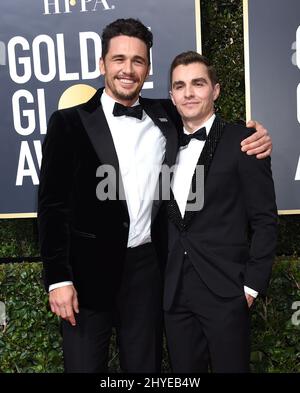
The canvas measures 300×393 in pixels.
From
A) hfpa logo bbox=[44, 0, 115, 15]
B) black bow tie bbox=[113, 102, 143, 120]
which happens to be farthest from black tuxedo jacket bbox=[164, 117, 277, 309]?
hfpa logo bbox=[44, 0, 115, 15]

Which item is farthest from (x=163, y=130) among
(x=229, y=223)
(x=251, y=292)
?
(x=251, y=292)

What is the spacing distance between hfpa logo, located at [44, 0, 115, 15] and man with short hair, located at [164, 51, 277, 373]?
5.12 feet

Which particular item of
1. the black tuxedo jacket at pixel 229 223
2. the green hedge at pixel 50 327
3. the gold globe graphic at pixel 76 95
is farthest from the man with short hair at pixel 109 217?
the gold globe graphic at pixel 76 95

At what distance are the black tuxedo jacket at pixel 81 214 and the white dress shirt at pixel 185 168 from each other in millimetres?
60

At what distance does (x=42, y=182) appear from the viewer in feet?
7.91

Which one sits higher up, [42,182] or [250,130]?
[250,130]

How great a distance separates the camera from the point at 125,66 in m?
2.45

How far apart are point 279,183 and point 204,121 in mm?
1427

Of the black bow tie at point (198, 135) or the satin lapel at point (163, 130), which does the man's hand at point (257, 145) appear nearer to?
the black bow tie at point (198, 135)

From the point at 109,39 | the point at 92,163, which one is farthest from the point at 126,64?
the point at 92,163

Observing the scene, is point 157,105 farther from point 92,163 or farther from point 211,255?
point 211,255

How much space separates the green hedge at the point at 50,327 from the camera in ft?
11.3

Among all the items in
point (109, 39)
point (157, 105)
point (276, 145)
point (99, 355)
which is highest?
point (109, 39)

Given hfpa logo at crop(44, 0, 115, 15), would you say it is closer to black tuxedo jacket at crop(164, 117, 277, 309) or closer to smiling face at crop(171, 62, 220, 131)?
smiling face at crop(171, 62, 220, 131)
